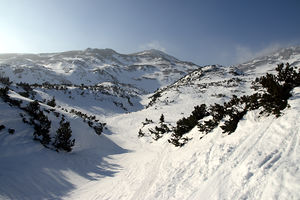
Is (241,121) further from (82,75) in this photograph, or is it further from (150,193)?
→ (82,75)

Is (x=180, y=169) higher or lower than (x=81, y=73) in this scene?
lower

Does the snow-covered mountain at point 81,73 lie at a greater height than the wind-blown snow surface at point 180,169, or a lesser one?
greater

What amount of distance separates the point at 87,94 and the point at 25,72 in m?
45.4

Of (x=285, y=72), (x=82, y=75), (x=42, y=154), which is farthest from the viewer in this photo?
(x=82, y=75)

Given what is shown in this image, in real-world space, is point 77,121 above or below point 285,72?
below

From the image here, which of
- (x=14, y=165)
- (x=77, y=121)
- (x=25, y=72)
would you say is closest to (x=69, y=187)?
(x=14, y=165)

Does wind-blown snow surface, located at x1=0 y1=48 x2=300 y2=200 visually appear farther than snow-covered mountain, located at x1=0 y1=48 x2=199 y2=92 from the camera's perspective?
No

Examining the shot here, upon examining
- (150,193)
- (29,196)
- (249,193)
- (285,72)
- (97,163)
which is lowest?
(97,163)

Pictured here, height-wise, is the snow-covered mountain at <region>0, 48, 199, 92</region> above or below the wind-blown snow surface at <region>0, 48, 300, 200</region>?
above

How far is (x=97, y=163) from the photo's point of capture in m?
8.52

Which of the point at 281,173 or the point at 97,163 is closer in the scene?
the point at 281,173

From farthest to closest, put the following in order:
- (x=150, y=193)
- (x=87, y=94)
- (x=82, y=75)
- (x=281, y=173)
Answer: (x=82, y=75), (x=87, y=94), (x=150, y=193), (x=281, y=173)

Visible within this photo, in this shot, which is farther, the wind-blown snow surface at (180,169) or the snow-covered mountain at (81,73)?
the snow-covered mountain at (81,73)

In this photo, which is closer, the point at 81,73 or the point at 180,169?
the point at 180,169
